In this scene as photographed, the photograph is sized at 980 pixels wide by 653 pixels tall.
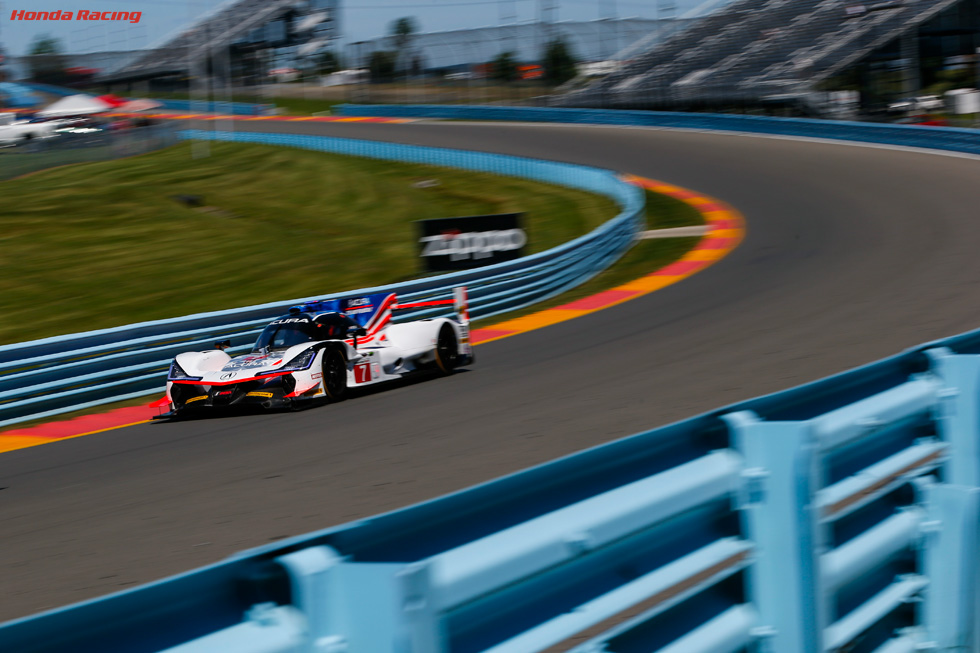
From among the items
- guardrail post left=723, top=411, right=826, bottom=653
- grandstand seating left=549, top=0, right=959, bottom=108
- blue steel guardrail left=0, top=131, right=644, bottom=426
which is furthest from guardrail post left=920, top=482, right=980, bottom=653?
grandstand seating left=549, top=0, right=959, bottom=108

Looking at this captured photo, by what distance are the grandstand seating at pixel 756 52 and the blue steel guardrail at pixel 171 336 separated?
74.4 ft

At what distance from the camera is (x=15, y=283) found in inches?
818

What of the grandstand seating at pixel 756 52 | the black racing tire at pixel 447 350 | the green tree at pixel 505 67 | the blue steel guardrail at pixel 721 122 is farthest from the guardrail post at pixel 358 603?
the green tree at pixel 505 67

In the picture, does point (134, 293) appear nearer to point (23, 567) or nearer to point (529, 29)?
point (23, 567)

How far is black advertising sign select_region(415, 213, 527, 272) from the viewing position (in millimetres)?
18500

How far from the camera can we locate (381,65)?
60719 millimetres

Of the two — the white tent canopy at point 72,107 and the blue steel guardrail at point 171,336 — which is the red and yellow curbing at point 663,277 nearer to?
the blue steel guardrail at point 171,336

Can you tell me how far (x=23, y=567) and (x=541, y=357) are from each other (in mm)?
7278

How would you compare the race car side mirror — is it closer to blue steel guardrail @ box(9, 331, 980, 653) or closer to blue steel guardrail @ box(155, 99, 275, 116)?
blue steel guardrail @ box(9, 331, 980, 653)

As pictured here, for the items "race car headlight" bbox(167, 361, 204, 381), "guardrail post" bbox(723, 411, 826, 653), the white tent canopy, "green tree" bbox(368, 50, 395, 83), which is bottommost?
"race car headlight" bbox(167, 361, 204, 381)

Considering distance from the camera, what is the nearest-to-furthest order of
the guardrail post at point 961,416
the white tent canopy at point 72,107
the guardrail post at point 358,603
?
the guardrail post at point 358,603 → the guardrail post at point 961,416 → the white tent canopy at point 72,107

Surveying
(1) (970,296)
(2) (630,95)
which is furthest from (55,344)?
(2) (630,95)

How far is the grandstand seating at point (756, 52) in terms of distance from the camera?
138 feet

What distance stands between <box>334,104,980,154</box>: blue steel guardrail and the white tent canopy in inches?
568
